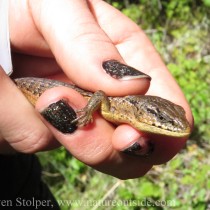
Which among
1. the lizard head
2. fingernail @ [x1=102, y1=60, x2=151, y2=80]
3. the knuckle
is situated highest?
fingernail @ [x1=102, y1=60, x2=151, y2=80]

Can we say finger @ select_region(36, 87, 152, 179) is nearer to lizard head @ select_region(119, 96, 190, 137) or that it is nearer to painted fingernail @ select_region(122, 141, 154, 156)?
painted fingernail @ select_region(122, 141, 154, 156)

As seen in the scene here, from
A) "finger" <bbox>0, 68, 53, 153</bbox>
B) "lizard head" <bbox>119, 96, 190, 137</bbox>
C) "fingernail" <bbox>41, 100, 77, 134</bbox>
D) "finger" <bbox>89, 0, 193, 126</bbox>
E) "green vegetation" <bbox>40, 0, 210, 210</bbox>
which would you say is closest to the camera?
"fingernail" <bbox>41, 100, 77, 134</bbox>

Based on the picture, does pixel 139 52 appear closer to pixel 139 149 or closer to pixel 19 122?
pixel 139 149

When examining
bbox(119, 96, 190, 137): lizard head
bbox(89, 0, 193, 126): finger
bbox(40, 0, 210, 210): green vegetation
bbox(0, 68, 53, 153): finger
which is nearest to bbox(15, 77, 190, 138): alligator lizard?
bbox(119, 96, 190, 137): lizard head

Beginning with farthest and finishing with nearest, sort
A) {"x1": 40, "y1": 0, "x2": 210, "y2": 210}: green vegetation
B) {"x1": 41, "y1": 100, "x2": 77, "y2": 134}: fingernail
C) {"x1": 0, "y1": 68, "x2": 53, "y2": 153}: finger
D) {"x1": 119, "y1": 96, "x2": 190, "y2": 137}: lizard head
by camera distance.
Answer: {"x1": 40, "y1": 0, "x2": 210, "y2": 210}: green vegetation → {"x1": 0, "y1": 68, "x2": 53, "y2": 153}: finger → {"x1": 119, "y1": 96, "x2": 190, "y2": 137}: lizard head → {"x1": 41, "y1": 100, "x2": 77, "y2": 134}: fingernail

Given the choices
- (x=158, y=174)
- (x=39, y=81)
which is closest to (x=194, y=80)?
(x=158, y=174)

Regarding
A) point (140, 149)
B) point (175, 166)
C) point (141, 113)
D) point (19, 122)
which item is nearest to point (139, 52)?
point (141, 113)
